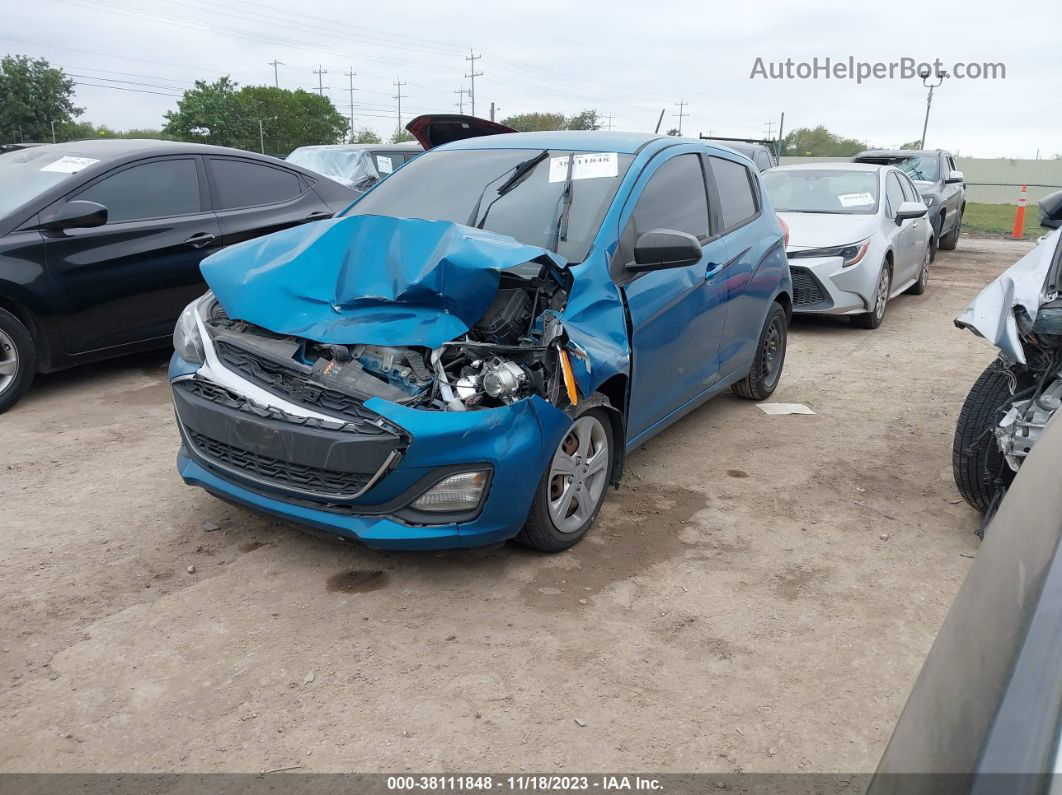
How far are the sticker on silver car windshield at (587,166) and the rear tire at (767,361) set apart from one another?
1.85 metres

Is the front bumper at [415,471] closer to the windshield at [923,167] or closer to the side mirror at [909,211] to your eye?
the side mirror at [909,211]

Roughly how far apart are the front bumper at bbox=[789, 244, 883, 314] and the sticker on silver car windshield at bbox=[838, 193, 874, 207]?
31.1 inches

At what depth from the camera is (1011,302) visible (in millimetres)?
3420

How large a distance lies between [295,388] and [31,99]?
64.2 m

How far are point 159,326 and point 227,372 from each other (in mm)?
2913

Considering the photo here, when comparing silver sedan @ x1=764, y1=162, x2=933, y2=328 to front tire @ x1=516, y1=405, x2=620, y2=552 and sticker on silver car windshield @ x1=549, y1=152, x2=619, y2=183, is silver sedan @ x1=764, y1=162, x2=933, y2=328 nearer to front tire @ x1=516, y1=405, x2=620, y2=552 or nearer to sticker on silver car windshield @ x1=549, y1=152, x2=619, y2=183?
sticker on silver car windshield @ x1=549, y1=152, x2=619, y2=183

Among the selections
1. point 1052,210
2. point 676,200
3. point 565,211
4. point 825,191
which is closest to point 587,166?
point 565,211

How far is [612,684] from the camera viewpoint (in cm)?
270

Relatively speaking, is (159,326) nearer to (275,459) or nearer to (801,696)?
(275,459)

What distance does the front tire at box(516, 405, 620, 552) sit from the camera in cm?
333

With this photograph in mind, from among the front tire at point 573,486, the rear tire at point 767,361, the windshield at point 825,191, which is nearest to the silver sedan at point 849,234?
the windshield at point 825,191

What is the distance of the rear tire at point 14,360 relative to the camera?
16.5ft

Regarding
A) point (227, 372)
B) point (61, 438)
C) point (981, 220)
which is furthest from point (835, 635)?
point (981, 220)

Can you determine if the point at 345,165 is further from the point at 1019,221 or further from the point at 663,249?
the point at 1019,221
